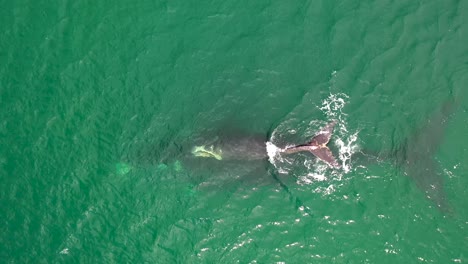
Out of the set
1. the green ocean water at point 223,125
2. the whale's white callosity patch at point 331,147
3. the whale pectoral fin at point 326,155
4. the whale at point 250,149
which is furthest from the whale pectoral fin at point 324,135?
the green ocean water at point 223,125

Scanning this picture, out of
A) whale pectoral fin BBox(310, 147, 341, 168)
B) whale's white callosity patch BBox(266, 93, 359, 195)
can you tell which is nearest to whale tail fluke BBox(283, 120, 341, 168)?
whale pectoral fin BBox(310, 147, 341, 168)

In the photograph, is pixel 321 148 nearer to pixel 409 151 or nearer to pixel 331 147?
pixel 331 147

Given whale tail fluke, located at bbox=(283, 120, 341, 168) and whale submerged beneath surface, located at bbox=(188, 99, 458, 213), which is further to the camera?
whale tail fluke, located at bbox=(283, 120, 341, 168)

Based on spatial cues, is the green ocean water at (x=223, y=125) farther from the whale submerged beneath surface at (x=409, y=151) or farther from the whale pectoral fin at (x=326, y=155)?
the whale pectoral fin at (x=326, y=155)

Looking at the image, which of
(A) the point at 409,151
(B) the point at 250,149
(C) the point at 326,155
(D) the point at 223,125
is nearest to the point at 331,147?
(C) the point at 326,155

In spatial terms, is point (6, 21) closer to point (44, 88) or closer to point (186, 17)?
point (44, 88)

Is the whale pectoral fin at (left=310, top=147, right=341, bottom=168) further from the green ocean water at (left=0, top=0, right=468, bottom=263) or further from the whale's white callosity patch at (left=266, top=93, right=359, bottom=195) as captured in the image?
the green ocean water at (left=0, top=0, right=468, bottom=263)
